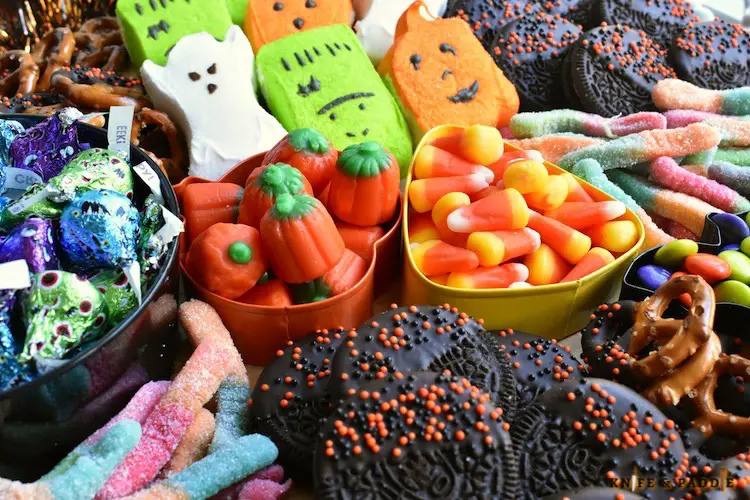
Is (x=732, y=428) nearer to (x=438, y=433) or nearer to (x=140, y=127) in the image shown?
(x=438, y=433)

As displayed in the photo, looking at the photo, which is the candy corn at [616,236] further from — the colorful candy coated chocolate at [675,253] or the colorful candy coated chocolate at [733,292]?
the colorful candy coated chocolate at [733,292]

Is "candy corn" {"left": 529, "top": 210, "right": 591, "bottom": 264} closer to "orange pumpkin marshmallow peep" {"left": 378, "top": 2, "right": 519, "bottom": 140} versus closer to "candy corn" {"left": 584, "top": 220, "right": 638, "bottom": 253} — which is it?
"candy corn" {"left": 584, "top": 220, "right": 638, "bottom": 253}

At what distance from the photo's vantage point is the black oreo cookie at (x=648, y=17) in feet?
6.85

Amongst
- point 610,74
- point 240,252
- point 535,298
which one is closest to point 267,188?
point 240,252

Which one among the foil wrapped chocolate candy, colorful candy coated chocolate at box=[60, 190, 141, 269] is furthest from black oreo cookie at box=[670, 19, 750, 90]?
the foil wrapped chocolate candy

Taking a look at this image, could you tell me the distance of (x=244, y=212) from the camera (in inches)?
54.2

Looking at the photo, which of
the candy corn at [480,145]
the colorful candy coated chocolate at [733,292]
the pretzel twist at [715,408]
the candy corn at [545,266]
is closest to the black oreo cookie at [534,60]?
the candy corn at [480,145]

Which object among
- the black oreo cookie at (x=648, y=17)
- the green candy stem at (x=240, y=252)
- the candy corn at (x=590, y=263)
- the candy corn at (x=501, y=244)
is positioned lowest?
the candy corn at (x=590, y=263)

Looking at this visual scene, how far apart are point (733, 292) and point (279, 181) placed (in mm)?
925

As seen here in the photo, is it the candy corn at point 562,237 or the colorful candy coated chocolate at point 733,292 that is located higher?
the candy corn at point 562,237

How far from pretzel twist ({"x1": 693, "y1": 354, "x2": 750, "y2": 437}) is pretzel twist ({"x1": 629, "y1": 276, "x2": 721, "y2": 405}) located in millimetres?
19

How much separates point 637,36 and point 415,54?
71 cm

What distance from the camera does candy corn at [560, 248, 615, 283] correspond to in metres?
1.38

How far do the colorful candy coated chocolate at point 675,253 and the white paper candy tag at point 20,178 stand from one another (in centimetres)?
130
